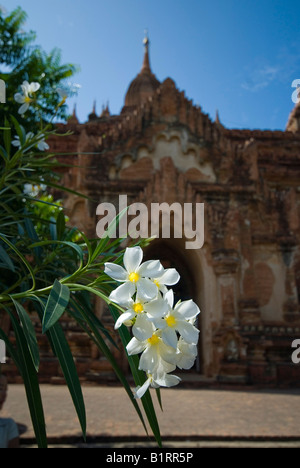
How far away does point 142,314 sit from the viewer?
1.03 meters

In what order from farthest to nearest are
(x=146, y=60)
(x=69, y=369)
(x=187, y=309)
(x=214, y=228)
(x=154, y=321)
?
1. (x=146, y=60)
2. (x=214, y=228)
3. (x=69, y=369)
4. (x=187, y=309)
5. (x=154, y=321)

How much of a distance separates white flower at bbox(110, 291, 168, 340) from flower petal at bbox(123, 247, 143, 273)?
0.11 metres

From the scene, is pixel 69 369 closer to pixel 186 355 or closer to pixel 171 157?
pixel 186 355

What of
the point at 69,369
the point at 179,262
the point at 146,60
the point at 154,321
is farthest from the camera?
the point at 146,60

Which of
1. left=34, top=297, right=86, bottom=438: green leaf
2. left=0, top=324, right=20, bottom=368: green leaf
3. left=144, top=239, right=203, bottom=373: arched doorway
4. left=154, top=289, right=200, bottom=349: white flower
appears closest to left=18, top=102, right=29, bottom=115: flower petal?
left=0, top=324, right=20, bottom=368: green leaf

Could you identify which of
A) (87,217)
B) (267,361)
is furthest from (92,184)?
(267,361)

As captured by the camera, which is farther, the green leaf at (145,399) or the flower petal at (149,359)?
the green leaf at (145,399)

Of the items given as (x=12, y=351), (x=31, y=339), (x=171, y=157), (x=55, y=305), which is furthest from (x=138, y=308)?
(x=171, y=157)

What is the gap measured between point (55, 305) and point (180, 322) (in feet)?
1.27

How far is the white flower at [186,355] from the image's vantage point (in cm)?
107

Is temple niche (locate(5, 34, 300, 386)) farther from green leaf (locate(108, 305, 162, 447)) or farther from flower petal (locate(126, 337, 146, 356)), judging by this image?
flower petal (locate(126, 337, 146, 356))

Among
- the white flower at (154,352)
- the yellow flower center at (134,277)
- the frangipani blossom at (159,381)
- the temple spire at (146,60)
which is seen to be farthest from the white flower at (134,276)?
the temple spire at (146,60)

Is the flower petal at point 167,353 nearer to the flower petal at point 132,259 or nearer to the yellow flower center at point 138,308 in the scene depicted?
the yellow flower center at point 138,308

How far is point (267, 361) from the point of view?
1030cm
